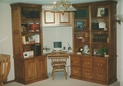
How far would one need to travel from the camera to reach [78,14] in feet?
18.4

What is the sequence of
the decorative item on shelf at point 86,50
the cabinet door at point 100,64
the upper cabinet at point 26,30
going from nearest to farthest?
the cabinet door at point 100,64
the upper cabinet at point 26,30
the decorative item on shelf at point 86,50

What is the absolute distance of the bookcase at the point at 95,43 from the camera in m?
5.07

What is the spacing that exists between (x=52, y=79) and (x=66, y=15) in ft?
6.64

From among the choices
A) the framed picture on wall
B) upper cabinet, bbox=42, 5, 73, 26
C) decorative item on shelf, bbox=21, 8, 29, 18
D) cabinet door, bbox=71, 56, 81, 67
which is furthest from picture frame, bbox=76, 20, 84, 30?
decorative item on shelf, bbox=21, 8, 29, 18

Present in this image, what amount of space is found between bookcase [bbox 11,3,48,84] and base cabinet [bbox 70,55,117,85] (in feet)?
3.13

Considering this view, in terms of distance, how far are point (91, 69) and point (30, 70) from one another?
1759 millimetres

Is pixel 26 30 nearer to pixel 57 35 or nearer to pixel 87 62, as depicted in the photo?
pixel 57 35

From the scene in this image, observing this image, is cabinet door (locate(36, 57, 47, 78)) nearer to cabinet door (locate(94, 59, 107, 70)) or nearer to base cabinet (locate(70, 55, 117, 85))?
base cabinet (locate(70, 55, 117, 85))

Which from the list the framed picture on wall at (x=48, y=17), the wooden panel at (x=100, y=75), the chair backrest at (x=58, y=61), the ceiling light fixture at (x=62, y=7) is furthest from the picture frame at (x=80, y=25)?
the ceiling light fixture at (x=62, y=7)

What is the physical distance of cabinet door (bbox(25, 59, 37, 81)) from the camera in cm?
522

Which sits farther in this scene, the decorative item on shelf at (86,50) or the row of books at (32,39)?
the decorative item on shelf at (86,50)

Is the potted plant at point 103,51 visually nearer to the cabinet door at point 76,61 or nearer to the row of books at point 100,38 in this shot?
the row of books at point 100,38

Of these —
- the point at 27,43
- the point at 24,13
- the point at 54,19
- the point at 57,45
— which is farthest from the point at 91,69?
the point at 24,13

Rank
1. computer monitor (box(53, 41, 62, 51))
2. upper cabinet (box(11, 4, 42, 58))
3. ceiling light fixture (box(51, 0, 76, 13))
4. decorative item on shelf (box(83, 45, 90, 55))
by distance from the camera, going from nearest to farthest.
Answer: ceiling light fixture (box(51, 0, 76, 13)) < upper cabinet (box(11, 4, 42, 58)) < decorative item on shelf (box(83, 45, 90, 55)) < computer monitor (box(53, 41, 62, 51))
